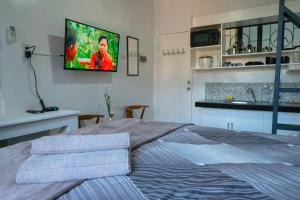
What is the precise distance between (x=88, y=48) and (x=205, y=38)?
6.52ft

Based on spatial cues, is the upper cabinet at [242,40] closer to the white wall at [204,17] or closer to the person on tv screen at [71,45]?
the white wall at [204,17]

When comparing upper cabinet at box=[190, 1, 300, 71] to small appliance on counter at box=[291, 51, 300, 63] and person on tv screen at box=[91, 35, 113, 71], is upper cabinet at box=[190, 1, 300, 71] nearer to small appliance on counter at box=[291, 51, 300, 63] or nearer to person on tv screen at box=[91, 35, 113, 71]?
small appliance on counter at box=[291, 51, 300, 63]

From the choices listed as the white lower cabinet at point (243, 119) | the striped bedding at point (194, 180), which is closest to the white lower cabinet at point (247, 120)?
the white lower cabinet at point (243, 119)

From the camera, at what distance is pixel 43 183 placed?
0.79m

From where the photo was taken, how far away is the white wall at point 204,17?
382 centimetres

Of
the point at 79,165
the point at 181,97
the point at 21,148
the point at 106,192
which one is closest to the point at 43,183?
the point at 79,165

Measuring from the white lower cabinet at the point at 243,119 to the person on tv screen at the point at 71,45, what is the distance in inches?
83.2

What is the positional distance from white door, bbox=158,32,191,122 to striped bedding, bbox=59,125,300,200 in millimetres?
3441

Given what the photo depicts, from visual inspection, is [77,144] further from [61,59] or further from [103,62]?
[103,62]

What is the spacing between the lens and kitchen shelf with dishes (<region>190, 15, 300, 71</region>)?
11.5 ft

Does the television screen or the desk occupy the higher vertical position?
the television screen

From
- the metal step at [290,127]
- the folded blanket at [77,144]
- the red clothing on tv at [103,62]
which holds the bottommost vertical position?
the metal step at [290,127]

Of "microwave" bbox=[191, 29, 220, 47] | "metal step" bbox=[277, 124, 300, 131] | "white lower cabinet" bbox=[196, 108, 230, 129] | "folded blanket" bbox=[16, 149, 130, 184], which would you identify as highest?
"microwave" bbox=[191, 29, 220, 47]

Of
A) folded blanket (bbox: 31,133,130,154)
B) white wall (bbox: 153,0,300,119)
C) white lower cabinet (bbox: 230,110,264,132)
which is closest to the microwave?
white wall (bbox: 153,0,300,119)
